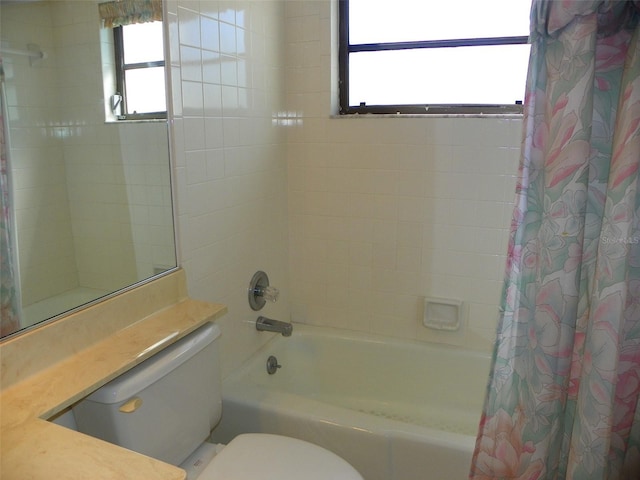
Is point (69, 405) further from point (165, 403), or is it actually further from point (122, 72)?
point (122, 72)

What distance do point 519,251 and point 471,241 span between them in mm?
1112

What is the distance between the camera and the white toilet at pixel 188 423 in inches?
→ 46.2

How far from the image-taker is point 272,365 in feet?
7.00

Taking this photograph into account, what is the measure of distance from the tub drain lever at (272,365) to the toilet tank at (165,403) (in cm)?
55

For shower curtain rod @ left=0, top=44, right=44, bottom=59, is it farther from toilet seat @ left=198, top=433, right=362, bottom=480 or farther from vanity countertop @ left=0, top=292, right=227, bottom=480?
toilet seat @ left=198, top=433, right=362, bottom=480

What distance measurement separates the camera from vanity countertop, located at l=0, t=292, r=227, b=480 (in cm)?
86

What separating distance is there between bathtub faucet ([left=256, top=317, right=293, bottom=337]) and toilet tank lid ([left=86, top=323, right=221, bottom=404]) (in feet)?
1.94

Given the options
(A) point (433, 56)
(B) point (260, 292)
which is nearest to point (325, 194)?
(B) point (260, 292)

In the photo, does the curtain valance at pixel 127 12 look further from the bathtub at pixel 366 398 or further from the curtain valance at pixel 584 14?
the bathtub at pixel 366 398

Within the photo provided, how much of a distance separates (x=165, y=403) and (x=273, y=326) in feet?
2.71

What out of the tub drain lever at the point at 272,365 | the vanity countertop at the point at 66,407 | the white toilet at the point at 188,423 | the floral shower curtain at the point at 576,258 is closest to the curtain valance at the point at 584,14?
the floral shower curtain at the point at 576,258

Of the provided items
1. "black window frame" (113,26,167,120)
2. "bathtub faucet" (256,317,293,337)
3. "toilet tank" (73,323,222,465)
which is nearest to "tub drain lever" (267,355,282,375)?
"bathtub faucet" (256,317,293,337)

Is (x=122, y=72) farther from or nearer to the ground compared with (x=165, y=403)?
farther from the ground

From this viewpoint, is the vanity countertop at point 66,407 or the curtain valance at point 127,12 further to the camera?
the curtain valance at point 127,12
